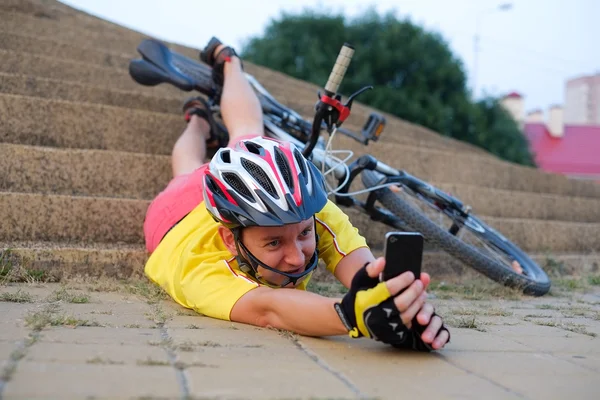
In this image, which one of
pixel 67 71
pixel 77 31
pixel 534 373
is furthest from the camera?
pixel 77 31

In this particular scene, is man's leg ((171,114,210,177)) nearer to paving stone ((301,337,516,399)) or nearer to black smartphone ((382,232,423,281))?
paving stone ((301,337,516,399))

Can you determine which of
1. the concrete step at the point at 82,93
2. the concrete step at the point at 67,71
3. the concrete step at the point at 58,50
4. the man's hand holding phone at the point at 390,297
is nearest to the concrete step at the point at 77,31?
the concrete step at the point at 58,50

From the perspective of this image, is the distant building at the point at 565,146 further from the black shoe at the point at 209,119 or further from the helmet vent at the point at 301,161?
the helmet vent at the point at 301,161

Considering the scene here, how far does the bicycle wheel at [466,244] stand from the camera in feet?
12.4

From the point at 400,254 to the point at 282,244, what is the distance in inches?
23.7

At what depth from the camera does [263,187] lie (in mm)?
2463

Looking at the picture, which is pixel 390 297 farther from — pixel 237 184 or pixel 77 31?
pixel 77 31

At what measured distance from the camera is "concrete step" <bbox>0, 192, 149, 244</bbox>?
3689mm

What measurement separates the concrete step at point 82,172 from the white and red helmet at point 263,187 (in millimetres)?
1816

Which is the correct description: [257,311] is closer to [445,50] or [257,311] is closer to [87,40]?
[87,40]

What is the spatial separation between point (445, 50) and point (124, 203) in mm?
15949

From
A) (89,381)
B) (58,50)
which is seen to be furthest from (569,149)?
(89,381)

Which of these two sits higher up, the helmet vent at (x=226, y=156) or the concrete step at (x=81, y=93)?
the concrete step at (x=81, y=93)

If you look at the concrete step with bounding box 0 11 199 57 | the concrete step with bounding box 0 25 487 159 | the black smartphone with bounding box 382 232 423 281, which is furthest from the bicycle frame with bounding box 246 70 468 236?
the concrete step with bounding box 0 11 199 57
